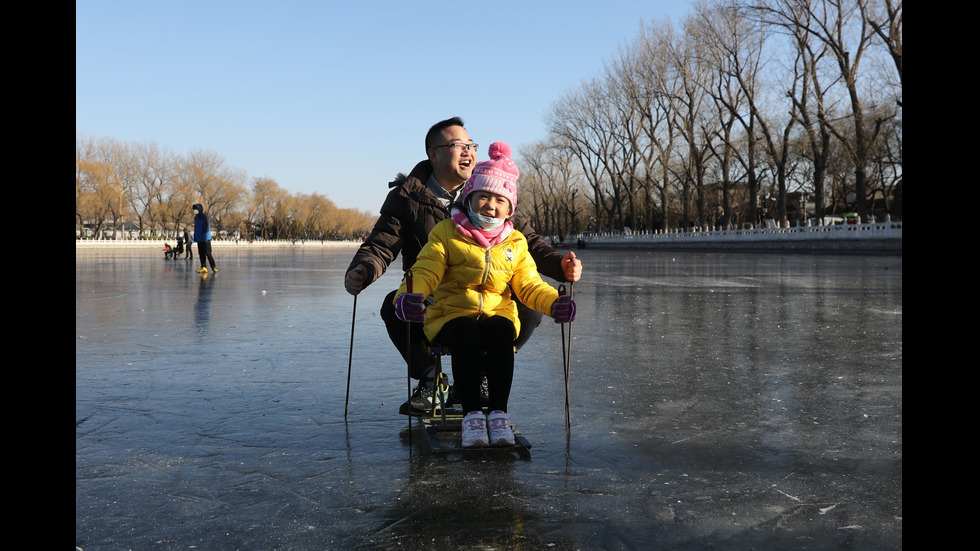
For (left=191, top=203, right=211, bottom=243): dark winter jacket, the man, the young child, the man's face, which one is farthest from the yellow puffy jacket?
(left=191, top=203, right=211, bottom=243): dark winter jacket

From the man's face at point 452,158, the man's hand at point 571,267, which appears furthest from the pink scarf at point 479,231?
the man's face at point 452,158

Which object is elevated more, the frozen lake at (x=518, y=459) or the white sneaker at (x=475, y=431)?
the white sneaker at (x=475, y=431)

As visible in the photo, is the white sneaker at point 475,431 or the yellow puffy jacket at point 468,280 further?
the yellow puffy jacket at point 468,280

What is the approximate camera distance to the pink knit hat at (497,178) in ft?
11.5

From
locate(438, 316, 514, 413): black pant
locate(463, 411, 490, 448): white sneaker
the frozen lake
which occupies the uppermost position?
locate(438, 316, 514, 413): black pant

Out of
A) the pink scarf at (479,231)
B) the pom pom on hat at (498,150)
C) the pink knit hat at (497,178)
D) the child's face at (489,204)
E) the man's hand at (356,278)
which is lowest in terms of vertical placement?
the man's hand at (356,278)

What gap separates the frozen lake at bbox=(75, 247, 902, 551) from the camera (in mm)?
2344

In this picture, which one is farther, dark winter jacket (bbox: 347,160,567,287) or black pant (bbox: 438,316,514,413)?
dark winter jacket (bbox: 347,160,567,287)

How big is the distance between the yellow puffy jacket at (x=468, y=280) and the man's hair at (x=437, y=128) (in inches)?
29.5

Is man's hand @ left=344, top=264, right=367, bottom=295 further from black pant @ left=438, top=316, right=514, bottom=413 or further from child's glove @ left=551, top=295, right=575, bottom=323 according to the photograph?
child's glove @ left=551, top=295, right=575, bottom=323

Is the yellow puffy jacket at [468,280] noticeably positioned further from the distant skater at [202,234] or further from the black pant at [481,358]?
the distant skater at [202,234]

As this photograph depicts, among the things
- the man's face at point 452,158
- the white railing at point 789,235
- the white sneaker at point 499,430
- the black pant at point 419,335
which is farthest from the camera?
the white railing at point 789,235

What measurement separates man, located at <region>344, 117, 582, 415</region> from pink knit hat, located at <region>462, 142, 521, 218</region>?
1.26 feet
